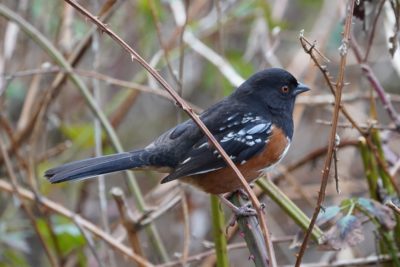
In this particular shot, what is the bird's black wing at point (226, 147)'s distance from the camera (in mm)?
2881

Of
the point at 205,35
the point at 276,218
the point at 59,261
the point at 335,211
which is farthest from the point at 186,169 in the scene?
the point at 276,218

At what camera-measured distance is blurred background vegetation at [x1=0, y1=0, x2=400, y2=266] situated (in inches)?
109

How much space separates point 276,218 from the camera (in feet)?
17.1

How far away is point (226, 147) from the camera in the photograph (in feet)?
9.53

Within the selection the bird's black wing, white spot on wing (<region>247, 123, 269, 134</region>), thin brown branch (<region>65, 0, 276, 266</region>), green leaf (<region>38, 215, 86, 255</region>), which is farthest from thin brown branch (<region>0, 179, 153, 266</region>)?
thin brown branch (<region>65, 0, 276, 266</region>)

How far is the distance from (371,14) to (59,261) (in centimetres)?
192

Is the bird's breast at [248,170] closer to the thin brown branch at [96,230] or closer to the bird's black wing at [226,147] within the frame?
the bird's black wing at [226,147]

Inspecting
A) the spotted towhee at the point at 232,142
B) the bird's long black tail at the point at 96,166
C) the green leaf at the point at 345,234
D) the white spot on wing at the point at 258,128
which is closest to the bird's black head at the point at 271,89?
the spotted towhee at the point at 232,142

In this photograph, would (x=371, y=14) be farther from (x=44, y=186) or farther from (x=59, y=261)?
(x=44, y=186)

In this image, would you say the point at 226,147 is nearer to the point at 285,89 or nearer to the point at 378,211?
the point at 285,89

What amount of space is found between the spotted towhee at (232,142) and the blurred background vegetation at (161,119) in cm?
16

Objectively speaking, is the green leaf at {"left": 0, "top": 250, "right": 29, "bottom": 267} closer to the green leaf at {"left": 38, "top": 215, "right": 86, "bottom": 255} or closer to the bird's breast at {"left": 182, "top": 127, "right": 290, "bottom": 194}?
the green leaf at {"left": 38, "top": 215, "right": 86, "bottom": 255}

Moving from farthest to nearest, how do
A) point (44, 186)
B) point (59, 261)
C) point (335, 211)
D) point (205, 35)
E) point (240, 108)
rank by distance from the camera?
point (205, 35) < point (44, 186) < point (59, 261) < point (240, 108) < point (335, 211)

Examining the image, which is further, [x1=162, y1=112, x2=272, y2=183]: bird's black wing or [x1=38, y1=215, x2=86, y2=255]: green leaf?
[x1=38, y1=215, x2=86, y2=255]: green leaf
